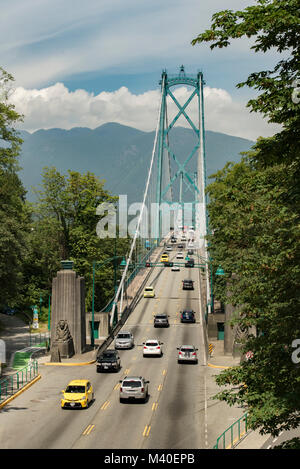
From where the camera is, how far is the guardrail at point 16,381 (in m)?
34.2

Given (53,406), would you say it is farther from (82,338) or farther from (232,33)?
(232,33)

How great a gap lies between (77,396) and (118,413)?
254 centimetres

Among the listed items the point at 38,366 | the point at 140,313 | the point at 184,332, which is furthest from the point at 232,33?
the point at 140,313

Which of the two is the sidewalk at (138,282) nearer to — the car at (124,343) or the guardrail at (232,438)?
the car at (124,343)

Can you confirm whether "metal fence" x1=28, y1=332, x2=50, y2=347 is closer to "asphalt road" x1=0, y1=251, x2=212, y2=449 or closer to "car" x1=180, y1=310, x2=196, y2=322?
"asphalt road" x1=0, y1=251, x2=212, y2=449

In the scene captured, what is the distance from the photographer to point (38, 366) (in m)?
43.5

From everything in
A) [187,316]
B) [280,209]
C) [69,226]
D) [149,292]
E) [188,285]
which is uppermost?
[69,226]

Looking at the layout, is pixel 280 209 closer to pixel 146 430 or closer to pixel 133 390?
pixel 146 430

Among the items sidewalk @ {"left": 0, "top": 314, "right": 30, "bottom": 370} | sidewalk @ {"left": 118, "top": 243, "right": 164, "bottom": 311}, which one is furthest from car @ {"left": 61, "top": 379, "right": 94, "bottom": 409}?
sidewalk @ {"left": 118, "top": 243, "right": 164, "bottom": 311}

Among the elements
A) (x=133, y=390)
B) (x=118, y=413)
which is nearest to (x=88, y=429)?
(x=118, y=413)

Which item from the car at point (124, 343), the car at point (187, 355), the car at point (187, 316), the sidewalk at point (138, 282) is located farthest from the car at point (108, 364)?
the sidewalk at point (138, 282)

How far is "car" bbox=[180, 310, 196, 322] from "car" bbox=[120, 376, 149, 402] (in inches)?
1227

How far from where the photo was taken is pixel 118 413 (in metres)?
30.4

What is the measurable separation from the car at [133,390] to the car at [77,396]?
74.3 inches
